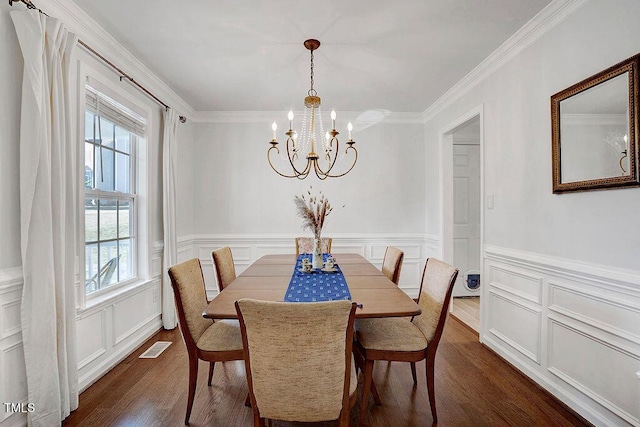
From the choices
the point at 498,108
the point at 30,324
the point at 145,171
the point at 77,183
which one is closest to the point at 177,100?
the point at 145,171

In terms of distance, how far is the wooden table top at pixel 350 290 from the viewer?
64.9 inches

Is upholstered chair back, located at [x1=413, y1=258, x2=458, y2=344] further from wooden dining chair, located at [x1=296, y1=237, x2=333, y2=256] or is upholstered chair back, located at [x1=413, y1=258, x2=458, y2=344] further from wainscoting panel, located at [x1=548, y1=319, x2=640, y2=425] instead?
wooden dining chair, located at [x1=296, y1=237, x2=333, y2=256]

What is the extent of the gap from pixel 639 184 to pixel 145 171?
146 inches

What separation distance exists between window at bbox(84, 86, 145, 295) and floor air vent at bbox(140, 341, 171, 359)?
664mm

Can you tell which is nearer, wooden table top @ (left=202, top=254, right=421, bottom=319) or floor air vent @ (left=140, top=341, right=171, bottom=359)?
wooden table top @ (left=202, top=254, right=421, bottom=319)

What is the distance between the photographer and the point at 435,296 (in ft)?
6.63

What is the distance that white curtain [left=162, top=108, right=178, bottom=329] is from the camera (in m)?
3.40

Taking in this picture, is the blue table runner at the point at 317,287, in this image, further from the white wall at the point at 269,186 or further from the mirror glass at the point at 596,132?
the white wall at the point at 269,186

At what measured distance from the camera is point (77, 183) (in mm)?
2242

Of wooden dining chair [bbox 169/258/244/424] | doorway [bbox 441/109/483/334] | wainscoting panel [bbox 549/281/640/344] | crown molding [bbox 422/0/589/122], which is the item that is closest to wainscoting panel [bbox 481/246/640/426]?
wainscoting panel [bbox 549/281/640/344]

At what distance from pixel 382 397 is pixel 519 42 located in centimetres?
281

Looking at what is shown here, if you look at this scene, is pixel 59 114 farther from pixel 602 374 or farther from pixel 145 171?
pixel 602 374

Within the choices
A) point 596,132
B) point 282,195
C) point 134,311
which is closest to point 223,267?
point 134,311

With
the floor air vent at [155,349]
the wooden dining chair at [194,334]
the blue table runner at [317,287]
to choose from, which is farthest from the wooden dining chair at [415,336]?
the floor air vent at [155,349]
